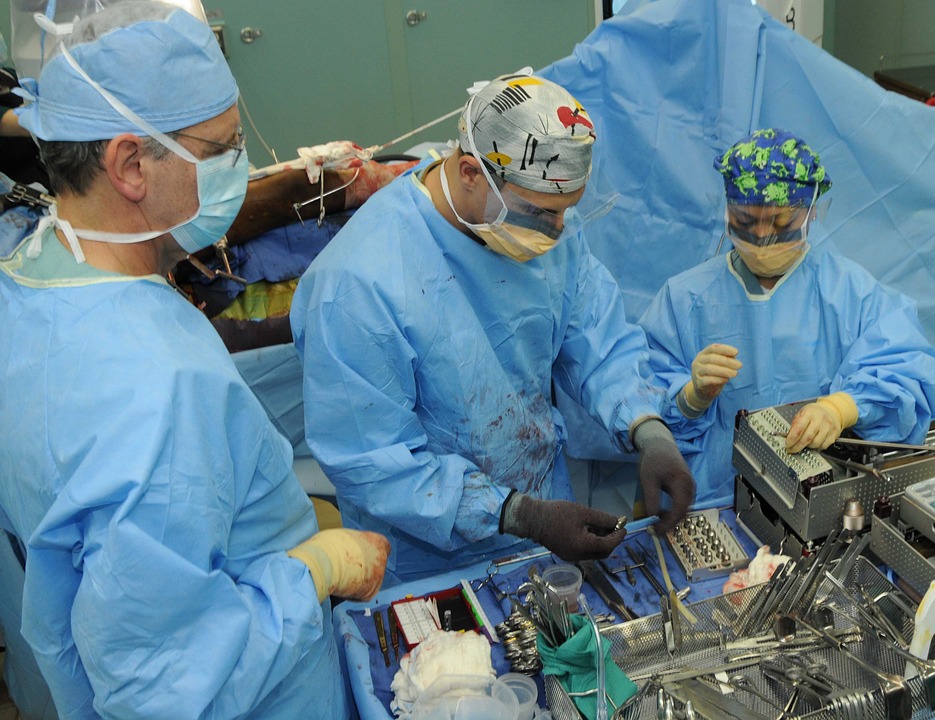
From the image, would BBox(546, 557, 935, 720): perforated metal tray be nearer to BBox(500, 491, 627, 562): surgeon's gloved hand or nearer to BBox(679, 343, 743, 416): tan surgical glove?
BBox(500, 491, 627, 562): surgeon's gloved hand

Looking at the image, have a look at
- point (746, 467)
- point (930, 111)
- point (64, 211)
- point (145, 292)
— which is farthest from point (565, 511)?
point (930, 111)

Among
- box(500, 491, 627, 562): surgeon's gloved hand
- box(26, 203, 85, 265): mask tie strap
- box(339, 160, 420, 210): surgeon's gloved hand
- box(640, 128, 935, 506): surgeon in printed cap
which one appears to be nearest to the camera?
box(26, 203, 85, 265): mask tie strap

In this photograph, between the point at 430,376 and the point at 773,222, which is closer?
the point at 430,376

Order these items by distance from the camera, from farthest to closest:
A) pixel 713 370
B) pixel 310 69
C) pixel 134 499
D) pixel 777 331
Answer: pixel 310 69 → pixel 777 331 → pixel 713 370 → pixel 134 499

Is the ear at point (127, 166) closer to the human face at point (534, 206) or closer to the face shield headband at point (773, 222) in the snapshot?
the human face at point (534, 206)

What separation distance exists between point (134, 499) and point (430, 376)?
84 cm

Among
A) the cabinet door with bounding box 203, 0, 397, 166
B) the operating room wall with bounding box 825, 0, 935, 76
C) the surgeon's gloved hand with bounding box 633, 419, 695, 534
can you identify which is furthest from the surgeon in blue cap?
the operating room wall with bounding box 825, 0, 935, 76

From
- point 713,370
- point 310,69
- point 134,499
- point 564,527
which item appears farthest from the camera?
point 310,69

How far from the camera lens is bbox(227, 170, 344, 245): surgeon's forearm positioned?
2.74 m

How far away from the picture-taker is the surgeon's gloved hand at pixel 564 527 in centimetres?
172

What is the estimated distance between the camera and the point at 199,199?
1295 mm

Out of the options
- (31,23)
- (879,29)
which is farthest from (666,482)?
(879,29)

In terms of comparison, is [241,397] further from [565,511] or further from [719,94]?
[719,94]

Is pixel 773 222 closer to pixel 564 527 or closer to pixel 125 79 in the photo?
pixel 564 527
